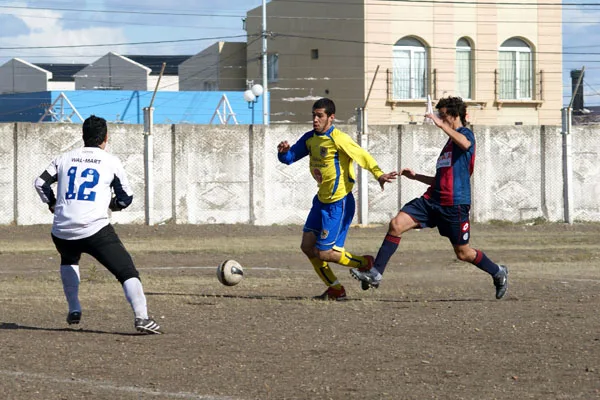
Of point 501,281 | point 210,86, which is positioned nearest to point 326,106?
point 501,281

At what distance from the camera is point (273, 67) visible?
146 ft

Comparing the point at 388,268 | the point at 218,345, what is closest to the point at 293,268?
the point at 388,268

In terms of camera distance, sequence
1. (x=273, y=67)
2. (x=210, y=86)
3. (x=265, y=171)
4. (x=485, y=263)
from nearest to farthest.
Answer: (x=485, y=263), (x=265, y=171), (x=273, y=67), (x=210, y=86)

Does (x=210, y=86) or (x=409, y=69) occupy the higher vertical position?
(x=210, y=86)

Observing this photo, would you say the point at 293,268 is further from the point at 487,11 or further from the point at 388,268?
the point at 487,11

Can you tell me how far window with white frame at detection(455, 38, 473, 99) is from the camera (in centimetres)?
4041

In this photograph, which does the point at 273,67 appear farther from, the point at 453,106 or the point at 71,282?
the point at 71,282

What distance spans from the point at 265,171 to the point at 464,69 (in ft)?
60.6

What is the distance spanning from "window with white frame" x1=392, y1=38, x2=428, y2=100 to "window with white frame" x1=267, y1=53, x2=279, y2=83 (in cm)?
601

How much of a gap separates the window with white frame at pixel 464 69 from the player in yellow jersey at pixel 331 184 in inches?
1188

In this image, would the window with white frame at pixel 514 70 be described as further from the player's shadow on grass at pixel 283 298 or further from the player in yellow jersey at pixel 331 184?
the player in yellow jersey at pixel 331 184

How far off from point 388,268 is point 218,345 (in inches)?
296

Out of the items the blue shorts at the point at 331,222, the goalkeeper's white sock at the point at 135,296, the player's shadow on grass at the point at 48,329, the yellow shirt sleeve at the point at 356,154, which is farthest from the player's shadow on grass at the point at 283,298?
the goalkeeper's white sock at the point at 135,296

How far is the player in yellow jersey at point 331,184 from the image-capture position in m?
10.7
